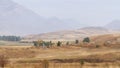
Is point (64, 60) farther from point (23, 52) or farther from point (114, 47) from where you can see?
point (114, 47)

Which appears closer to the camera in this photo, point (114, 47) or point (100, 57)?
point (100, 57)

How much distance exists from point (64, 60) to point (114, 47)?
62.3 ft

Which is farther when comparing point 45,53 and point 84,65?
point 45,53

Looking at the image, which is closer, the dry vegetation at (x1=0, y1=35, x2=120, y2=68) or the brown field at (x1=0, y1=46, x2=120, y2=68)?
the dry vegetation at (x1=0, y1=35, x2=120, y2=68)

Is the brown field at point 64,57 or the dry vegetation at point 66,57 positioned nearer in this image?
the dry vegetation at point 66,57

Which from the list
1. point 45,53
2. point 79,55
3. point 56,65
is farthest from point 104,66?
point 45,53

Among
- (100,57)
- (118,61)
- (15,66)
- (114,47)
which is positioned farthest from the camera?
(114,47)

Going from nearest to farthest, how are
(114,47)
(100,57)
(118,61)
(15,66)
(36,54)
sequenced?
(15,66), (118,61), (100,57), (36,54), (114,47)

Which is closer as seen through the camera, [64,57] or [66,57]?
[66,57]

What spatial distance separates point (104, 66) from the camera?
5328 centimetres

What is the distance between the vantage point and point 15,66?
172ft

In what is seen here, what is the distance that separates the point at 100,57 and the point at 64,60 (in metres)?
7.34

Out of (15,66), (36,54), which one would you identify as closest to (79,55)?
(36,54)

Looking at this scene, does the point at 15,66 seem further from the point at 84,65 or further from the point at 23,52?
the point at 23,52
